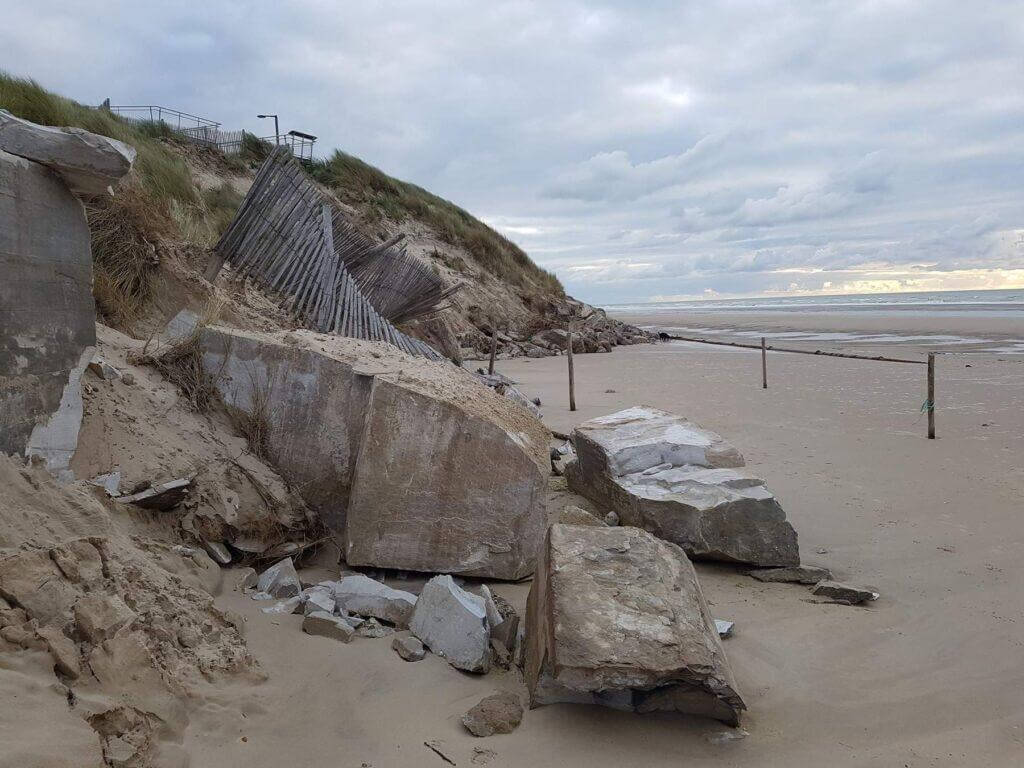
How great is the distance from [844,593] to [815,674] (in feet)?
3.39

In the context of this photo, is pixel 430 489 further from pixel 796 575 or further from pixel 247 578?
pixel 796 575

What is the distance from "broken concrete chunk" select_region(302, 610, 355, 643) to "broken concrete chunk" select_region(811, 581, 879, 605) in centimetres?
276

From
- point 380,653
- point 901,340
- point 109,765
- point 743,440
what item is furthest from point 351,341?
point 901,340

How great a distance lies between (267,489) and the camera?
412 centimetres

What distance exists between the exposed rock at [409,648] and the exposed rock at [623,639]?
0.48 m

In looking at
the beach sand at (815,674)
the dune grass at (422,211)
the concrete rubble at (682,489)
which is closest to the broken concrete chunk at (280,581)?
the beach sand at (815,674)

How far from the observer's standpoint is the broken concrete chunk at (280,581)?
3.62 metres

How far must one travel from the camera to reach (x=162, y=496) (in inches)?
143

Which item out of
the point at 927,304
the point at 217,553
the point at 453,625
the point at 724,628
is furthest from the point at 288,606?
the point at 927,304

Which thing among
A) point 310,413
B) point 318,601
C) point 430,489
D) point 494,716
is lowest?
point 494,716

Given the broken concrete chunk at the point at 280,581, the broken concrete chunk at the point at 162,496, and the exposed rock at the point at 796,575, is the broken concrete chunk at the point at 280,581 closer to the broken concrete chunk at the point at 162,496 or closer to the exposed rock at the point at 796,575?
the broken concrete chunk at the point at 162,496

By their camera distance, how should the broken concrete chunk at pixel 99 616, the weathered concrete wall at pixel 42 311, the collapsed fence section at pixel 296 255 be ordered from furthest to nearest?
1. the collapsed fence section at pixel 296 255
2. the weathered concrete wall at pixel 42 311
3. the broken concrete chunk at pixel 99 616

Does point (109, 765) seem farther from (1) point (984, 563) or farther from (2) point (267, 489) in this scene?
(1) point (984, 563)

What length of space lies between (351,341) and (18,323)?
210 cm
